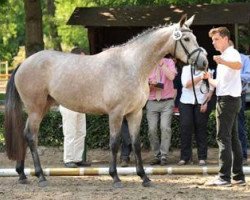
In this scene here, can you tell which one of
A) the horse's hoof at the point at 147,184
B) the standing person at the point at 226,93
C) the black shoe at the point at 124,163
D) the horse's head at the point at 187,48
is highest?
the horse's head at the point at 187,48

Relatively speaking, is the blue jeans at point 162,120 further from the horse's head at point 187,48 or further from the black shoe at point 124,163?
the horse's head at point 187,48

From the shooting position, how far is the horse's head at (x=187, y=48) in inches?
291

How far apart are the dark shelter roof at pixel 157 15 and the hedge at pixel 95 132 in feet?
8.72

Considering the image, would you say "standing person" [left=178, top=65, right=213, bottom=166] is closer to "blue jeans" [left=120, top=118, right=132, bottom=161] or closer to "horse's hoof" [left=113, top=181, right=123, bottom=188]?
"blue jeans" [left=120, top=118, right=132, bottom=161]

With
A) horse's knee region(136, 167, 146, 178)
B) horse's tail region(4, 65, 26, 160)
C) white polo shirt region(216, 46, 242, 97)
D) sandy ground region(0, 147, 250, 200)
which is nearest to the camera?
sandy ground region(0, 147, 250, 200)

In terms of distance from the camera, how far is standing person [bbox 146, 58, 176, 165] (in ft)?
31.4

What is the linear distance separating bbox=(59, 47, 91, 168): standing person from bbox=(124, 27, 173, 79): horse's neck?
2062mm

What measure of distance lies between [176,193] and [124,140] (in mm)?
2796

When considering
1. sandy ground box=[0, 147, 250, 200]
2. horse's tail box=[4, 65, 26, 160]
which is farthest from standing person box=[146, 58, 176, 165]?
horse's tail box=[4, 65, 26, 160]

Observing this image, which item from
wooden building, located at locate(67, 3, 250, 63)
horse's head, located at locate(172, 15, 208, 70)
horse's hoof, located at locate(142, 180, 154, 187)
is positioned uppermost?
wooden building, located at locate(67, 3, 250, 63)

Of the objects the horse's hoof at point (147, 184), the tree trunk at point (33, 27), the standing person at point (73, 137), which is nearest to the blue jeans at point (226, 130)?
the horse's hoof at point (147, 184)

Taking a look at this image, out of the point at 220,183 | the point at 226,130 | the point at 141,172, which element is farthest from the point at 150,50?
the point at 220,183

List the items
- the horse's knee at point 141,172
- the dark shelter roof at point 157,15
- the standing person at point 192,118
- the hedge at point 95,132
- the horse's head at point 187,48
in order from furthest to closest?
the dark shelter roof at point 157,15 < the hedge at point 95,132 < the standing person at point 192,118 < the horse's knee at point 141,172 < the horse's head at point 187,48

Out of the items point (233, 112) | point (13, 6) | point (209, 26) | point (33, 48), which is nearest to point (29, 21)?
point (33, 48)
